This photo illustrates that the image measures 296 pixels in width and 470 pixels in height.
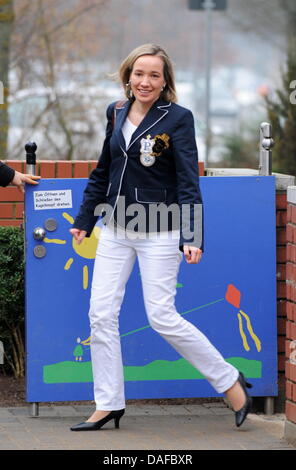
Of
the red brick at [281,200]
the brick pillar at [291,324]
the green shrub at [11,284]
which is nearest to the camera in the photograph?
the brick pillar at [291,324]

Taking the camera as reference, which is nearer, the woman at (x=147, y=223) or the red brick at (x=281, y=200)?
the woman at (x=147, y=223)

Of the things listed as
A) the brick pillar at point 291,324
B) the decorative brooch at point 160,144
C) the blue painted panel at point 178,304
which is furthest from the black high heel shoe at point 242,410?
the decorative brooch at point 160,144

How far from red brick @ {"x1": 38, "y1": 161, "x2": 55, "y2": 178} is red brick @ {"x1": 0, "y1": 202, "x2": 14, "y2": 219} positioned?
11.3 inches

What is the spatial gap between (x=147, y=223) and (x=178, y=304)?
28.3 inches

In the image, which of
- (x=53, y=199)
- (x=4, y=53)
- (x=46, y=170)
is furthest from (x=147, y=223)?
(x=4, y=53)

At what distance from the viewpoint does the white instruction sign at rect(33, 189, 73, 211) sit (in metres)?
5.84

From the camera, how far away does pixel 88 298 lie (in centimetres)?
598

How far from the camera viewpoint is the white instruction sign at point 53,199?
5.84m

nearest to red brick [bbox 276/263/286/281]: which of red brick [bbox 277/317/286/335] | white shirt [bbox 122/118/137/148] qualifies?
red brick [bbox 277/317/286/335]

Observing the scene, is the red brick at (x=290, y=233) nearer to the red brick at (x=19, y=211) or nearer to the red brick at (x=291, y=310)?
the red brick at (x=291, y=310)

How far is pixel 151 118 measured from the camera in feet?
18.0
